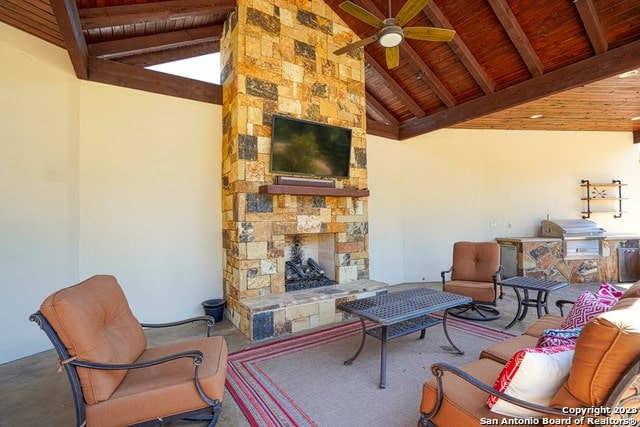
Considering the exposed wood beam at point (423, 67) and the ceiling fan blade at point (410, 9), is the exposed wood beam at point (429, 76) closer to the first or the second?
the exposed wood beam at point (423, 67)

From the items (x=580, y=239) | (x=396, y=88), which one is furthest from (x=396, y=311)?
(x=580, y=239)

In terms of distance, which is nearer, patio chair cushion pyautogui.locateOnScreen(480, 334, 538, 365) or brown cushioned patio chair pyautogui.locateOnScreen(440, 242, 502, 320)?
patio chair cushion pyautogui.locateOnScreen(480, 334, 538, 365)

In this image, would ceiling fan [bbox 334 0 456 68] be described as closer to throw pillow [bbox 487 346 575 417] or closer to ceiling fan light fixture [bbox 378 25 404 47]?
ceiling fan light fixture [bbox 378 25 404 47]

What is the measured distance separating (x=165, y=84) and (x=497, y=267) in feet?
17.2

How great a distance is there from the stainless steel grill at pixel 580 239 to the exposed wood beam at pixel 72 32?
7994mm

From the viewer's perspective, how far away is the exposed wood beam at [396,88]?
538 cm

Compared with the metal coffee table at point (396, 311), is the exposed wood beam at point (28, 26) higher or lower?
higher

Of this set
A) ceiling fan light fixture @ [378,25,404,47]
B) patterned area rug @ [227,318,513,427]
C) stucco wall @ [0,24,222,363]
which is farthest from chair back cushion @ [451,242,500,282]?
stucco wall @ [0,24,222,363]

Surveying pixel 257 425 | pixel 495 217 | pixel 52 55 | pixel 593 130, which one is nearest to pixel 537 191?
pixel 495 217

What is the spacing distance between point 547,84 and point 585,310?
3313mm

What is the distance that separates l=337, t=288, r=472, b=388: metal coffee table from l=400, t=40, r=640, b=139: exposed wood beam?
315 centimetres

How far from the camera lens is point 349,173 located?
4723mm

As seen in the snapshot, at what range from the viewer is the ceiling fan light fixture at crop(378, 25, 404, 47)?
2816 mm

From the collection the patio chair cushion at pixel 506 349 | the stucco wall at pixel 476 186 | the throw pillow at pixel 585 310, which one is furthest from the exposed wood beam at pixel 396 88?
the patio chair cushion at pixel 506 349
